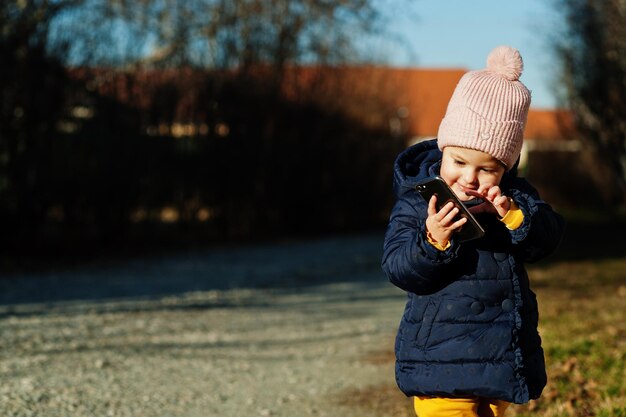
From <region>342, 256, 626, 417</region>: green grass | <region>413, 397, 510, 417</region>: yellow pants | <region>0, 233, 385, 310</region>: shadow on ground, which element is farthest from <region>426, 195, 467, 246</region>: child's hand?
<region>0, 233, 385, 310</region>: shadow on ground

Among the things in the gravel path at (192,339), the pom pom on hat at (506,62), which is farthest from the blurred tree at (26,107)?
the pom pom on hat at (506,62)

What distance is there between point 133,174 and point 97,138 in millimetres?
812

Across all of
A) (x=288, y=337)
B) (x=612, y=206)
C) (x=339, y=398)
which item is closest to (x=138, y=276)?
(x=288, y=337)

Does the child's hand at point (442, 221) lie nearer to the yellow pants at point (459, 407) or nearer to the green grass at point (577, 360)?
the yellow pants at point (459, 407)

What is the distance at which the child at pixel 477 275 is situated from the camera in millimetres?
2863

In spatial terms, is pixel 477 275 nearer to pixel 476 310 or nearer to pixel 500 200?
pixel 476 310

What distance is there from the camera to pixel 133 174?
13055 millimetres

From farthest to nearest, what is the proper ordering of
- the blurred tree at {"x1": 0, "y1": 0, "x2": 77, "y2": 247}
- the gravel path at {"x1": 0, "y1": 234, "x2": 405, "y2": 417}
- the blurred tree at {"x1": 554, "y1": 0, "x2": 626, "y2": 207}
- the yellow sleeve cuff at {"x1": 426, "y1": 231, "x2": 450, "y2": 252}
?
1. the blurred tree at {"x1": 0, "y1": 0, "x2": 77, "y2": 247}
2. the blurred tree at {"x1": 554, "y1": 0, "x2": 626, "y2": 207}
3. the gravel path at {"x1": 0, "y1": 234, "x2": 405, "y2": 417}
4. the yellow sleeve cuff at {"x1": 426, "y1": 231, "x2": 450, "y2": 252}

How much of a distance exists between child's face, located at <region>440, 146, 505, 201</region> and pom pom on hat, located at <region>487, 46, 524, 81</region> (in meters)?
0.31

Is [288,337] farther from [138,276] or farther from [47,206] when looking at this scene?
[47,206]

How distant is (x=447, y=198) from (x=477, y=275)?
0.36m

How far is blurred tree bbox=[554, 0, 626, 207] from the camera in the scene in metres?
10.4

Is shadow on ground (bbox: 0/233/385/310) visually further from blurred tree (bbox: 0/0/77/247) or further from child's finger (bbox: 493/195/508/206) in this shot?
child's finger (bbox: 493/195/508/206)

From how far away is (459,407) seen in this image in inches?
115
